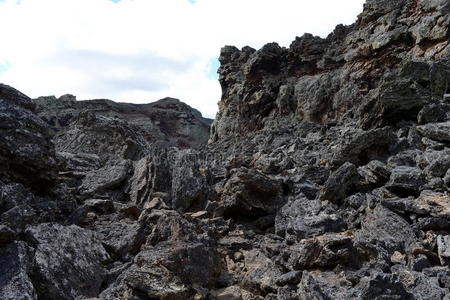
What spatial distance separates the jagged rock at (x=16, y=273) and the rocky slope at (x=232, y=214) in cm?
2

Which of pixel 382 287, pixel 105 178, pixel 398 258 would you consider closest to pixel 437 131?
pixel 398 258

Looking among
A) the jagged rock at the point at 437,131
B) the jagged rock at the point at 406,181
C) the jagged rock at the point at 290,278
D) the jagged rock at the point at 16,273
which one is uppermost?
the jagged rock at the point at 437,131

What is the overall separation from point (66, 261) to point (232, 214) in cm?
469

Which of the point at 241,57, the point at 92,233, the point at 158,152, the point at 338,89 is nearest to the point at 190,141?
the point at 241,57

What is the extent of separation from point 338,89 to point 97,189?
1192 inches

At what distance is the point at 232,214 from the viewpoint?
9492 millimetres

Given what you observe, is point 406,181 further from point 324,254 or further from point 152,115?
point 152,115

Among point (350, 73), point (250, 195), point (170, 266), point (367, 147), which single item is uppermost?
point (350, 73)

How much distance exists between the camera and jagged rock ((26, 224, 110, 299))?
4.90m

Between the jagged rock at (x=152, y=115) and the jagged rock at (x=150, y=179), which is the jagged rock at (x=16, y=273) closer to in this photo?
the jagged rock at (x=150, y=179)

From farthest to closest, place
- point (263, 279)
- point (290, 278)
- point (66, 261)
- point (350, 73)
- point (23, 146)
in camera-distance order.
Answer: point (350, 73) < point (23, 146) < point (263, 279) < point (290, 278) < point (66, 261)

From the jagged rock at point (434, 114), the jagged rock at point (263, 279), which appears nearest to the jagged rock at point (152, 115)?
the jagged rock at point (434, 114)

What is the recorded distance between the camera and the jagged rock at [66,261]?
16.1ft

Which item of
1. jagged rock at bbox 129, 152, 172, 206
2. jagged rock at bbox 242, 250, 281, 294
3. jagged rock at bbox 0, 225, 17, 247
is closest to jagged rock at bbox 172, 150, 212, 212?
jagged rock at bbox 129, 152, 172, 206
